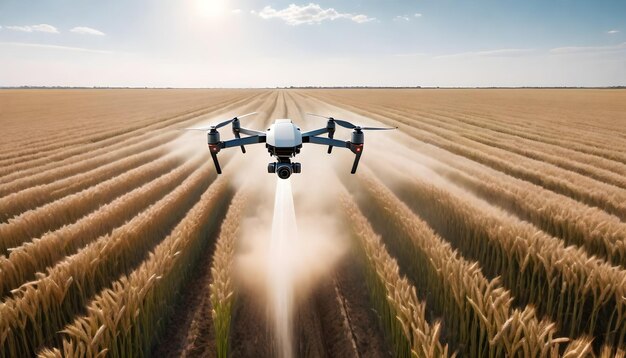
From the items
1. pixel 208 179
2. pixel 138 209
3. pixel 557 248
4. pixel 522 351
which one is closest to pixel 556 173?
pixel 557 248

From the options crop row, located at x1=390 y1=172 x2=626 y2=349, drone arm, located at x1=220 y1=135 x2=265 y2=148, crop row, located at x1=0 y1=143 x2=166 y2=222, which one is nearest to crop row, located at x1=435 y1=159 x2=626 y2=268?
crop row, located at x1=390 y1=172 x2=626 y2=349

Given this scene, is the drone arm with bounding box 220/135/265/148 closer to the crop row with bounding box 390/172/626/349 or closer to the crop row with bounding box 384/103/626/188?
the crop row with bounding box 390/172/626/349

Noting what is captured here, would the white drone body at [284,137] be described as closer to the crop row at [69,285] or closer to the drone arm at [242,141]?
the drone arm at [242,141]

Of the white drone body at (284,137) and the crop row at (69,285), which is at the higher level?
the white drone body at (284,137)

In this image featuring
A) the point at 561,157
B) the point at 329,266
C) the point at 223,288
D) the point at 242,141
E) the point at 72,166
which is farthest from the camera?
the point at 561,157

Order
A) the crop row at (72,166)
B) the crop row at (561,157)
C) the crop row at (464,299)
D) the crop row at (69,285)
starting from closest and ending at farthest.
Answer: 1. the crop row at (464,299)
2. the crop row at (69,285)
3. the crop row at (72,166)
4. the crop row at (561,157)

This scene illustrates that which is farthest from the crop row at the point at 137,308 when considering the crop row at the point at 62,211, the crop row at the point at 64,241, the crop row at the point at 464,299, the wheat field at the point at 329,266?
the crop row at the point at 464,299

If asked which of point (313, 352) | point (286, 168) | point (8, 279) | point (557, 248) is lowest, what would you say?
point (313, 352)

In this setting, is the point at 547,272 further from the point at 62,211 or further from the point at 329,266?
the point at 62,211

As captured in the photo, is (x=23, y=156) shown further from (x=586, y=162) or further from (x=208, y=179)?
(x=586, y=162)

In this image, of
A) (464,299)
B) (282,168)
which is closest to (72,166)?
(282,168)

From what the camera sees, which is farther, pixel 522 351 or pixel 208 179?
pixel 208 179
